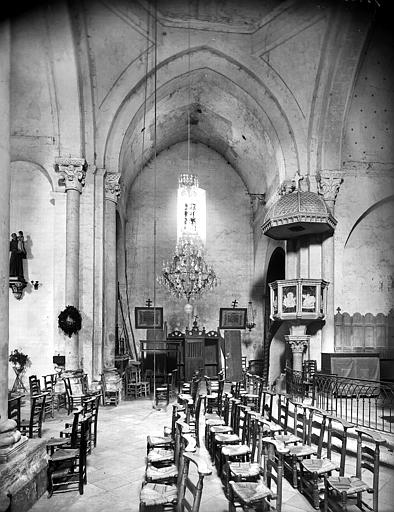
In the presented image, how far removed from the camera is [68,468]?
6.36 meters

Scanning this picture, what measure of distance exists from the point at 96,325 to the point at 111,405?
2021 millimetres

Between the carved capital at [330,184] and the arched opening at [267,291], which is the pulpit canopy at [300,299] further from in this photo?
the arched opening at [267,291]

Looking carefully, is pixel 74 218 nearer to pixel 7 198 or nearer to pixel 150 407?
pixel 150 407

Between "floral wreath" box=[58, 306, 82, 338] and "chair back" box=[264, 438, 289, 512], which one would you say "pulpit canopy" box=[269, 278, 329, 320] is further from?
"chair back" box=[264, 438, 289, 512]

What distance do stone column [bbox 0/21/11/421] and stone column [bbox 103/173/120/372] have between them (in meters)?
7.70

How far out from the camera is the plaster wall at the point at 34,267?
40.0ft

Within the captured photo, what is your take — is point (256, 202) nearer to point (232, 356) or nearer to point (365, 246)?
point (365, 246)

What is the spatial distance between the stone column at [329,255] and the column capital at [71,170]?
21.1 ft

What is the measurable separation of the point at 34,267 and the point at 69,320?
5.81ft

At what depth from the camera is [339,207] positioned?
44.8ft

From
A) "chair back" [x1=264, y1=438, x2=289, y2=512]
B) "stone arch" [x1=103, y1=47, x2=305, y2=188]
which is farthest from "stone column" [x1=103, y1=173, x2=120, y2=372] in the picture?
"chair back" [x1=264, y1=438, x2=289, y2=512]

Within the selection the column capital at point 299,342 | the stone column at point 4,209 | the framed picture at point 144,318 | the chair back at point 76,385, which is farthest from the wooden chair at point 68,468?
the framed picture at point 144,318

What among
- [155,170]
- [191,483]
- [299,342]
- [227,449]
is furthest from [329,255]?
[191,483]

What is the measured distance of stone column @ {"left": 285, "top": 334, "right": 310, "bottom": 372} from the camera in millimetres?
12492
